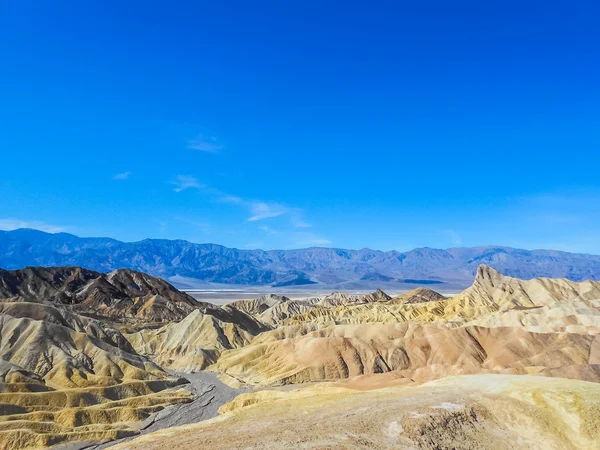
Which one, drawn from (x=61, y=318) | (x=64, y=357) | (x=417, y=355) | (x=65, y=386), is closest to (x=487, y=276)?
(x=417, y=355)

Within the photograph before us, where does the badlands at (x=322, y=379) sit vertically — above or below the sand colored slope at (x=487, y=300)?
below

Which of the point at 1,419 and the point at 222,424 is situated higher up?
the point at 222,424

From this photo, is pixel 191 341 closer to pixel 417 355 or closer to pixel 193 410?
pixel 193 410

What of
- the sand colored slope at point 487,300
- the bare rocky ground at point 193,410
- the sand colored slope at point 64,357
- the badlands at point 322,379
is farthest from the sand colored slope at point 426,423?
the sand colored slope at point 487,300

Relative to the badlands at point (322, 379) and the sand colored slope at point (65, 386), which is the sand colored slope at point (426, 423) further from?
the sand colored slope at point (65, 386)

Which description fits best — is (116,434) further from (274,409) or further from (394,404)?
(394,404)

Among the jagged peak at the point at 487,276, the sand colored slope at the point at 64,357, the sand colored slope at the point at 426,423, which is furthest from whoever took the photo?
the jagged peak at the point at 487,276

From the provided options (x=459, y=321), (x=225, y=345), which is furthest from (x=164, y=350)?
(x=459, y=321)

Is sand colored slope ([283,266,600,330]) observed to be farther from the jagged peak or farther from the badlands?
the badlands
